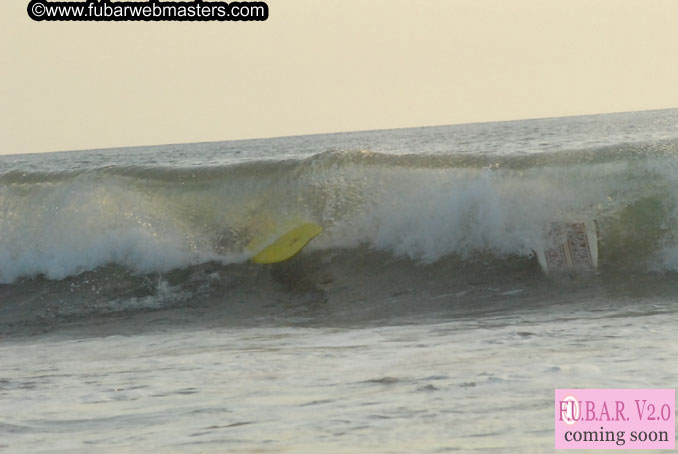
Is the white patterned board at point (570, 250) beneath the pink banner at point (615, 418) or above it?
above

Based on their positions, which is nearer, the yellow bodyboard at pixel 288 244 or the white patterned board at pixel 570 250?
the white patterned board at pixel 570 250

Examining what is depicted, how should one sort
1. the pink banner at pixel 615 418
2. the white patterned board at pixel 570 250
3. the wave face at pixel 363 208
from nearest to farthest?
the pink banner at pixel 615 418, the white patterned board at pixel 570 250, the wave face at pixel 363 208

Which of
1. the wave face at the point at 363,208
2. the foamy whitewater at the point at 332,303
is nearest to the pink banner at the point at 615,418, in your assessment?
the foamy whitewater at the point at 332,303

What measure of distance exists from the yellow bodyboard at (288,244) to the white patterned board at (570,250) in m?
2.02

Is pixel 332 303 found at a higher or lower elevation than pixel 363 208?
lower

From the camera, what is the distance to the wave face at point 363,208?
8719 millimetres

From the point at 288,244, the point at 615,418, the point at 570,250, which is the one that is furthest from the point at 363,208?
the point at 615,418

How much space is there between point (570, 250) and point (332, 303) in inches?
81.1

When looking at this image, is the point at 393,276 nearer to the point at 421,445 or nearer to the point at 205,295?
the point at 205,295

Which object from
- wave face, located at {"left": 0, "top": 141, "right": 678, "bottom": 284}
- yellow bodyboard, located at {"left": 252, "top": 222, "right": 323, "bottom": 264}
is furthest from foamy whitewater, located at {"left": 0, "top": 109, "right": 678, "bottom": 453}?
yellow bodyboard, located at {"left": 252, "top": 222, "right": 323, "bottom": 264}

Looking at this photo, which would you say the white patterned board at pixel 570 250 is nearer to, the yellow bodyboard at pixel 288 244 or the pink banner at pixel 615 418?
the yellow bodyboard at pixel 288 244

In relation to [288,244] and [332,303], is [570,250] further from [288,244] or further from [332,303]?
[288,244]

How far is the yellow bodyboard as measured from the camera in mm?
8758

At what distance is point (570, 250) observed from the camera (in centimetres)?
808
